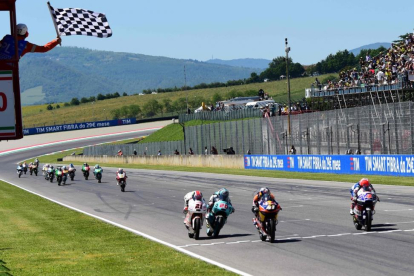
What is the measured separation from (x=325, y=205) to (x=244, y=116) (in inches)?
1457

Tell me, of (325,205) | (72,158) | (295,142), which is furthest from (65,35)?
(72,158)

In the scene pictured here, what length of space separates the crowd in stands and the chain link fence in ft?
16.5

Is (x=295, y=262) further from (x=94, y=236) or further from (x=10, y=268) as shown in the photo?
(x=94, y=236)

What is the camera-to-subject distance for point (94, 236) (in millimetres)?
18844

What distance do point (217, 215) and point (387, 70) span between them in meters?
31.7

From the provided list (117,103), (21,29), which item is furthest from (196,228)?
(117,103)

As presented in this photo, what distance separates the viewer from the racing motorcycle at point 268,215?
15867mm

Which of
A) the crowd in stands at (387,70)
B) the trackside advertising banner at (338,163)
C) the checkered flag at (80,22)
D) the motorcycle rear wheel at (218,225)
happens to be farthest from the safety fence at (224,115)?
the checkered flag at (80,22)

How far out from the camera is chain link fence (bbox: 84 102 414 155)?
111 feet

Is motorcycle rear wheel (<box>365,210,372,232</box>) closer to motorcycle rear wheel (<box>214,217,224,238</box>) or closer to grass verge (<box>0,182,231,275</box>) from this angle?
motorcycle rear wheel (<box>214,217,224,238</box>)

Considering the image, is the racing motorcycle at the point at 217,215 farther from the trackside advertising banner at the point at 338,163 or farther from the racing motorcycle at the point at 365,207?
the trackside advertising banner at the point at 338,163

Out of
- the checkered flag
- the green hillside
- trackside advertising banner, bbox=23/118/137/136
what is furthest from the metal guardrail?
the green hillside

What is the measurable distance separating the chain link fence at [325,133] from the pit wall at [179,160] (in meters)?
0.90

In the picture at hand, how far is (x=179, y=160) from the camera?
216 ft
